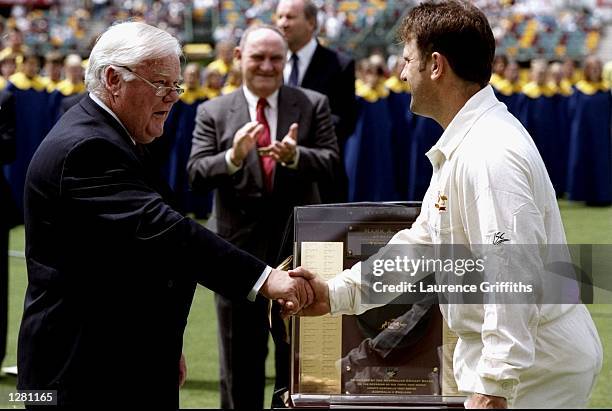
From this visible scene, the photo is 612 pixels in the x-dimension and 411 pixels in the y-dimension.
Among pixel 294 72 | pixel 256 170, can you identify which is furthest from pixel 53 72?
pixel 256 170

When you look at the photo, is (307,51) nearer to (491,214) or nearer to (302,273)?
(302,273)

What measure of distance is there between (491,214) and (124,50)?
1.22 m

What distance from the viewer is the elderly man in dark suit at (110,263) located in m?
2.88

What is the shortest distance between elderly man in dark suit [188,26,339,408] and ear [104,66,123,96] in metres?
1.87

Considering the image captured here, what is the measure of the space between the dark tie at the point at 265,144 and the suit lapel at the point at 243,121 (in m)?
0.05

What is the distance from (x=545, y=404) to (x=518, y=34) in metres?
30.3

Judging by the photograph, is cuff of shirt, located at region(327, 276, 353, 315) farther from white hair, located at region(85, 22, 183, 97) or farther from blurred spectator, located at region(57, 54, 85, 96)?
blurred spectator, located at region(57, 54, 85, 96)

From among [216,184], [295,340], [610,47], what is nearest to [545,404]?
[295,340]

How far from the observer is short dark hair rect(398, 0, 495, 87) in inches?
107

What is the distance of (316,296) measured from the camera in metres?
3.05

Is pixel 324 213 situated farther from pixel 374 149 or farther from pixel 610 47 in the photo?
pixel 610 47

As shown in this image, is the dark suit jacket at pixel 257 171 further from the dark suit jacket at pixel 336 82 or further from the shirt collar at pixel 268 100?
the dark suit jacket at pixel 336 82

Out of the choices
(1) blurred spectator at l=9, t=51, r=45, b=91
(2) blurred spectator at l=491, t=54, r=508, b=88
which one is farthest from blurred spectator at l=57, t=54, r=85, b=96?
(2) blurred spectator at l=491, t=54, r=508, b=88

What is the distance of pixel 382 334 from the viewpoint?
10.1 feet
